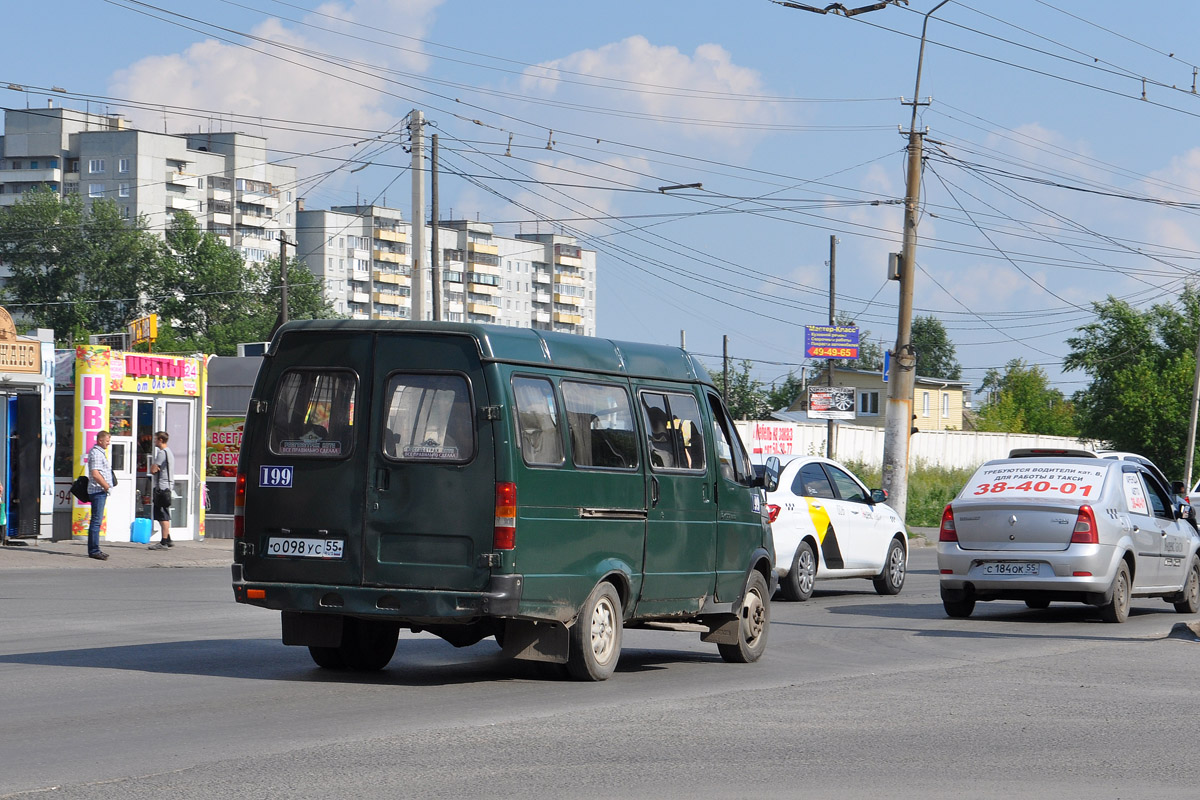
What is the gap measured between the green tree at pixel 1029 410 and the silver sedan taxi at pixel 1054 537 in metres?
85.3

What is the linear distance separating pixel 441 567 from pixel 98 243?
339 ft

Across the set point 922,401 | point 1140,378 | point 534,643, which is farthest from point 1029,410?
point 534,643

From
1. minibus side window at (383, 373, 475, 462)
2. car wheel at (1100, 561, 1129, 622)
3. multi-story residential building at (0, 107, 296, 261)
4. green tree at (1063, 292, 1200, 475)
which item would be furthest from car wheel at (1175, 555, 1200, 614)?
multi-story residential building at (0, 107, 296, 261)

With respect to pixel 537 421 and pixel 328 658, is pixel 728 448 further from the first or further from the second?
pixel 328 658

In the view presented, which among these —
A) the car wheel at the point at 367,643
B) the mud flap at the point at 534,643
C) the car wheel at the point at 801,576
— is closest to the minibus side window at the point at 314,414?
the car wheel at the point at 367,643

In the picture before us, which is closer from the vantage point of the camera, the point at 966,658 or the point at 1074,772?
the point at 1074,772

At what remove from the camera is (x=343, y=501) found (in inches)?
403

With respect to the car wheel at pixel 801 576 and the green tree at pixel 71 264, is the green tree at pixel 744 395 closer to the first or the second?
the green tree at pixel 71 264

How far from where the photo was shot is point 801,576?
61.1 feet

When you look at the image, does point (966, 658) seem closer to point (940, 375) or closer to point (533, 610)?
point (533, 610)

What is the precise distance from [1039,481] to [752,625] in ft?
18.3

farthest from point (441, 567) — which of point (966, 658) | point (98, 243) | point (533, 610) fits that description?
point (98, 243)

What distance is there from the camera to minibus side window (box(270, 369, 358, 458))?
33.9 ft

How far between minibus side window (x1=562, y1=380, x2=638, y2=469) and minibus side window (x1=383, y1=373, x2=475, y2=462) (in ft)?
2.81
